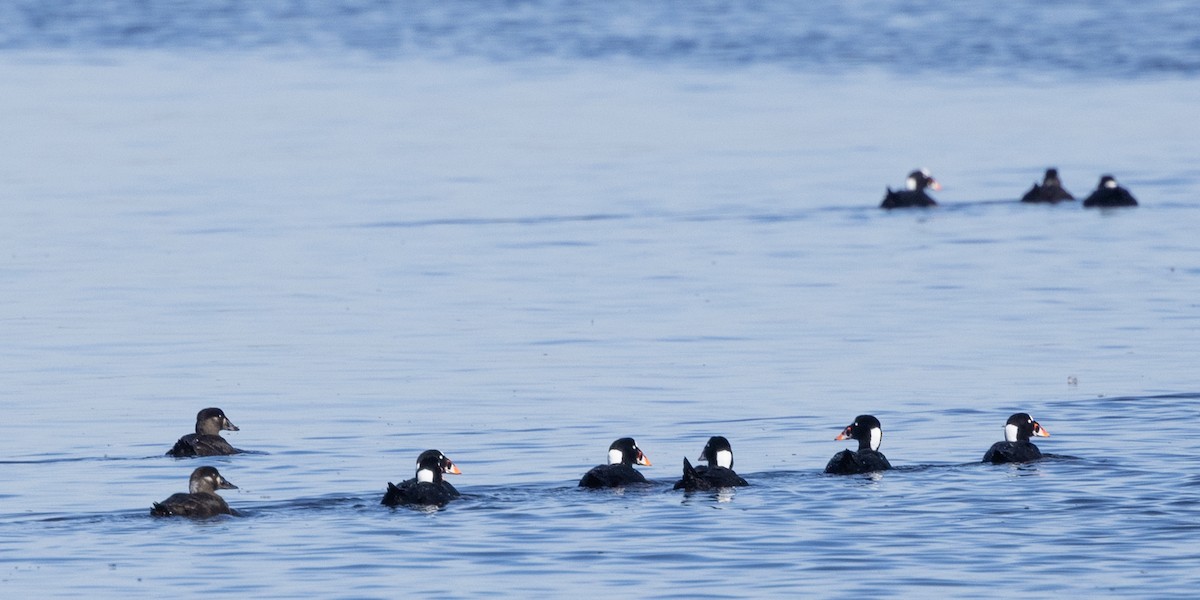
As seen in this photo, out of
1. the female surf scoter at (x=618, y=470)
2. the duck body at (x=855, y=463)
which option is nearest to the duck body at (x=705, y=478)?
the female surf scoter at (x=618, y=470)

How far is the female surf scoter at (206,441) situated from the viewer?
796 inches

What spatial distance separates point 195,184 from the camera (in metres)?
43.1

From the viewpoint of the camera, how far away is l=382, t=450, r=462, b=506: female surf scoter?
17.8 m

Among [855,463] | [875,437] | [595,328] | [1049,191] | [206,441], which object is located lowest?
[855,463]

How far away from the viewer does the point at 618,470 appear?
1841 centimetres

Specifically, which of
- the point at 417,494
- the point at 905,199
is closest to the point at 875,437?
the point at 417,494

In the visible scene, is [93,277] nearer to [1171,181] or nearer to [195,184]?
[195,184]

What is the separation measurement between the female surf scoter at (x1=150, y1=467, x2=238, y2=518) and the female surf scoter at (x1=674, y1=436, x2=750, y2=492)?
3337mm

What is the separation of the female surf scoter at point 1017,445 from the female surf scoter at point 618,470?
2.79 meters

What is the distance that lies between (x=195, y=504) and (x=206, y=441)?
2882 mm

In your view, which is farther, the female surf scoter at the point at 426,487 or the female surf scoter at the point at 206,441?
the female surf scoter at the point at 206,441

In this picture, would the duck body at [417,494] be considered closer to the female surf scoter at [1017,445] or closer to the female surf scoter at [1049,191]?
the female surf scoter at [1017,445]

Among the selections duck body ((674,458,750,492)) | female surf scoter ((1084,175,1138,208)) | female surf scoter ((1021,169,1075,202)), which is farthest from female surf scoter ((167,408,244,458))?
female surf scoter ((1021,169,1075,202))

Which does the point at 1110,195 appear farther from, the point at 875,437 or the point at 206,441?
the point at 206,441
